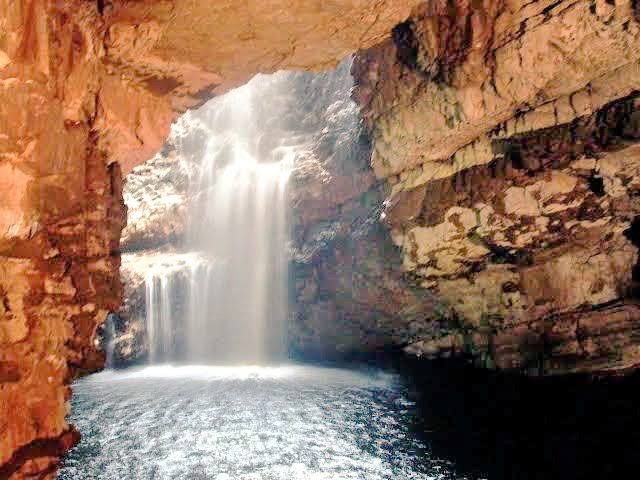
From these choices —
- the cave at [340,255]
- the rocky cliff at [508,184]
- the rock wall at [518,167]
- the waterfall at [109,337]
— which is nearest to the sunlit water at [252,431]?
the cave at [340,255]

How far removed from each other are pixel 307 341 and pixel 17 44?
925 inches

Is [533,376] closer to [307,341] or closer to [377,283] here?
[377,283]

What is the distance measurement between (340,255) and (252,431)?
42.8ft

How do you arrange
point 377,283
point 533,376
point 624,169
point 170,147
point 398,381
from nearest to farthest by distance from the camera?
point 624,169 → point 533,376 → point 398,381 → point 377,283 → point 170,147

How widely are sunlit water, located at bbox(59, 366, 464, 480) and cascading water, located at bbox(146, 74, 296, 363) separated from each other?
7.14 meters

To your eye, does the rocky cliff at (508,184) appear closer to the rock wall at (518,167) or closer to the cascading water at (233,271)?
the rock wall at (518,167)

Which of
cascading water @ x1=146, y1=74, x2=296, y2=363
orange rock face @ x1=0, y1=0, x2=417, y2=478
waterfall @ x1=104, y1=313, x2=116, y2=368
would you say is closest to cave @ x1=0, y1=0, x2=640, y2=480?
orange rock face @ x1=0, y1=0, x2=417, y2=478

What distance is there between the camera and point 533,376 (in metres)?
15.7

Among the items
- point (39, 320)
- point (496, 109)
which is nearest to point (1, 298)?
point (39, 320)

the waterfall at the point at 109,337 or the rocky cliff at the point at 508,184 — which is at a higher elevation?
the rocky cliff at the point at 508,184

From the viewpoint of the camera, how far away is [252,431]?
12.4 metres

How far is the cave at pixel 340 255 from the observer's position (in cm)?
528

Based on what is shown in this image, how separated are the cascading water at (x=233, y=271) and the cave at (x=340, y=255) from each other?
0.21 metres

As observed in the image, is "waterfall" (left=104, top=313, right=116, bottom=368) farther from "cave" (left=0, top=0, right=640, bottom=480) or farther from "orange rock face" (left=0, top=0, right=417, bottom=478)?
"orange rock face" (left=0, top=0, right=417, bottom=478)
